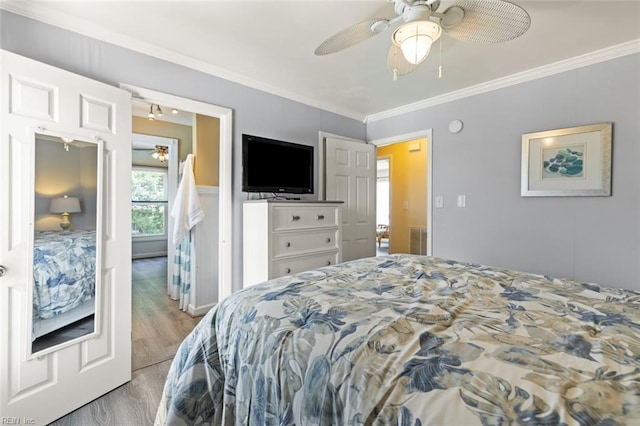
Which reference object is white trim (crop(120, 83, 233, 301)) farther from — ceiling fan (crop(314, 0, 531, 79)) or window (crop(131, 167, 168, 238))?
window (crop(131, 167, 168, 238))

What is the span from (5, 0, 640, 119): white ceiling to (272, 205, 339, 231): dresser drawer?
1222 millimetres

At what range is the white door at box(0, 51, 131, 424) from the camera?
1516 millimetres

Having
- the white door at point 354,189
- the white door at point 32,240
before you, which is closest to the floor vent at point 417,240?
the white door at point 354,189

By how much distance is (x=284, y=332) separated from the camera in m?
0.90

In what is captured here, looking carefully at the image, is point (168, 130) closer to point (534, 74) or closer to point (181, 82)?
point (181, 82)

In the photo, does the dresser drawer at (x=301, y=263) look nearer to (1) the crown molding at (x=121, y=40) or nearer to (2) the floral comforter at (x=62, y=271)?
(2) the floral comforter at (x=62, y=271)

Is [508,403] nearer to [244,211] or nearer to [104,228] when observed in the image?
[104,228]

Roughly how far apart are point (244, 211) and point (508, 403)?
2429 mm

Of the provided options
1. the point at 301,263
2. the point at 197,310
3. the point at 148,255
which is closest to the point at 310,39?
the point at 301,263

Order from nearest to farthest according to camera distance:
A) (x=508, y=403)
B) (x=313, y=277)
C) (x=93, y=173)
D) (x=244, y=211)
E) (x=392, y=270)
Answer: (x=508, y=403), (x=313, y=277), (x=392, y=270), (x=93, y=173), (x=244, y=211)

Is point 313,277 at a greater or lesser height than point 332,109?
lesser

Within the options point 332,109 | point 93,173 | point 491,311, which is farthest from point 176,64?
point 491,311

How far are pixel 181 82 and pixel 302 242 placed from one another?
1.67 meters

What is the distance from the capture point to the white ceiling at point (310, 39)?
5.74ft
